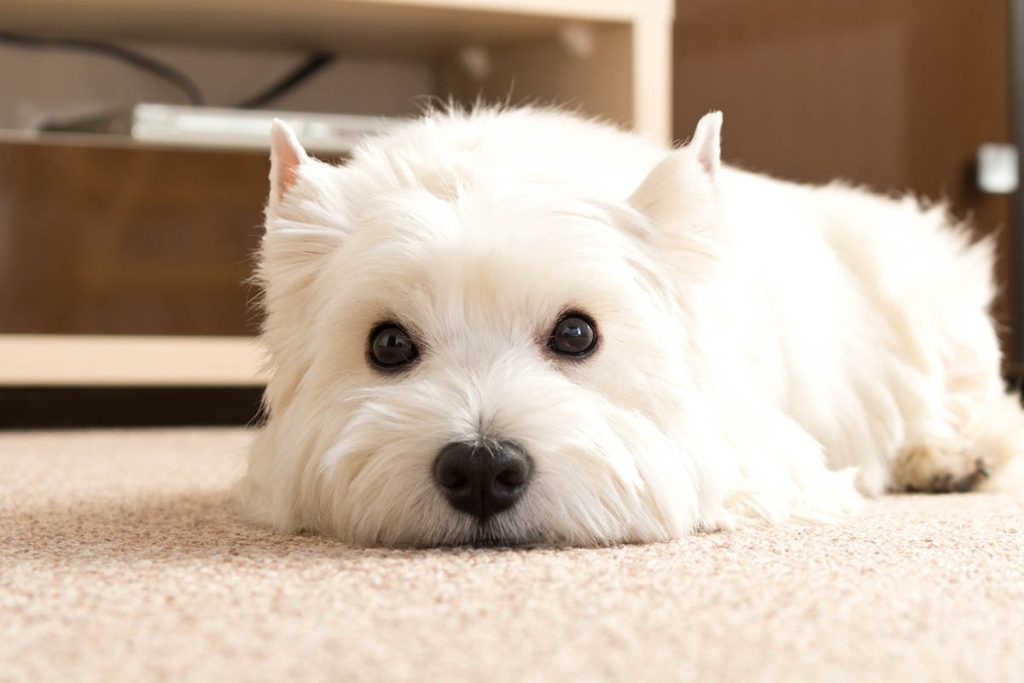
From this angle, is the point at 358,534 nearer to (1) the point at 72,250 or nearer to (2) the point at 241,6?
(1) the point at 72,250

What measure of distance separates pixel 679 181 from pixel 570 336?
200mm

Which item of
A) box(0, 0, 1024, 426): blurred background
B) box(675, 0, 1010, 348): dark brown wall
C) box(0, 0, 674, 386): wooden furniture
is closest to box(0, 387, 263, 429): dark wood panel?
box(0, 0, 1024, 426): blurred background

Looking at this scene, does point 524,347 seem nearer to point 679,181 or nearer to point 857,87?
point 679,181

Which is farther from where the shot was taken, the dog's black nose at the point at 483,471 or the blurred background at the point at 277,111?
the blurred background at the point at 277,111

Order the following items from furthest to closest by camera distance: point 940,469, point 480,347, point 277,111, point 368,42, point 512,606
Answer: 1. point 368,42
2. point 277,111
3. point 940,469
4. point 480,347
5. point 512,606

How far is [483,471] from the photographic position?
1.08 meters

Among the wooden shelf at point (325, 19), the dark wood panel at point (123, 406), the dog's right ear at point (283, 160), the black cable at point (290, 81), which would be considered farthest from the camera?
the black cable at point (290, 81)

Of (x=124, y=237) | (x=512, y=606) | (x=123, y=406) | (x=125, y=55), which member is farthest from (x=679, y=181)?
(x=125, y=55)

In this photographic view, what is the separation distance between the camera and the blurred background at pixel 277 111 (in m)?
2.72

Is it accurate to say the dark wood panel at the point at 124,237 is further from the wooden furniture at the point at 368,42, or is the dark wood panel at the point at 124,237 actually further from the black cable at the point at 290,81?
the black cable at the point at 290,81

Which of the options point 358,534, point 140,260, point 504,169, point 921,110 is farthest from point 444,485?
point 921,110

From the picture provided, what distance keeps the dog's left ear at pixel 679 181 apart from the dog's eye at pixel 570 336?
157 millimetres

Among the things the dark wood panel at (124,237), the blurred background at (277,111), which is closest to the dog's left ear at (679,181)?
the blurred background at (277,111)

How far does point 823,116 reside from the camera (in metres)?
3.04
